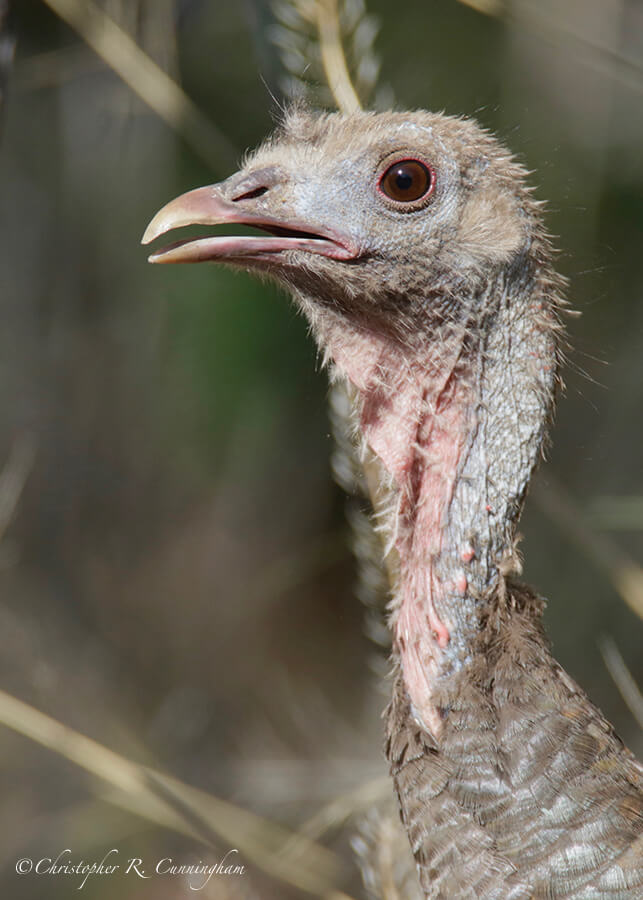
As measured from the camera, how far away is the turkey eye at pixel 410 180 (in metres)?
1.50

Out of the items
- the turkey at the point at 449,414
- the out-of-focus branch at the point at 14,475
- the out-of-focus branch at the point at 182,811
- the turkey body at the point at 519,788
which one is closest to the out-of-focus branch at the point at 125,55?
the turkey at the point at 449,414

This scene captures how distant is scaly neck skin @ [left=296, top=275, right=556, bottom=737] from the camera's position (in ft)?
4.71

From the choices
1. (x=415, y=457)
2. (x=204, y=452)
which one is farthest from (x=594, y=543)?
(x=204, y=452)

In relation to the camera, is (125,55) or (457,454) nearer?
(457,454)

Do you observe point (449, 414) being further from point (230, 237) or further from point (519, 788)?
point (519, 788)

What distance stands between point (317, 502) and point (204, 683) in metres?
0.95

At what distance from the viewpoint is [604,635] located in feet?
10.7

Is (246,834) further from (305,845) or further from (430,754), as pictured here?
(430,754)

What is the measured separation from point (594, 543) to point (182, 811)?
1443 millimetres

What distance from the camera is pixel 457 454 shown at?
58.3 inches

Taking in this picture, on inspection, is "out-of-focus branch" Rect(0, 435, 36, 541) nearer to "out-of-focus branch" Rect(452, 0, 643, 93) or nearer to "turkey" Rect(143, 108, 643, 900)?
"turkey" Rect(143, 108, 643, 900)

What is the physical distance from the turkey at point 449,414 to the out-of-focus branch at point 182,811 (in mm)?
1361

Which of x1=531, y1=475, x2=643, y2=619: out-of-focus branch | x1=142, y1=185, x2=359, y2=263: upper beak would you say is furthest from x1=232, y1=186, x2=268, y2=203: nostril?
x1=531, y1=475, x2=643, y2=619: out-of-focus branch

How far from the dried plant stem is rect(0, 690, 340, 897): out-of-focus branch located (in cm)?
183
